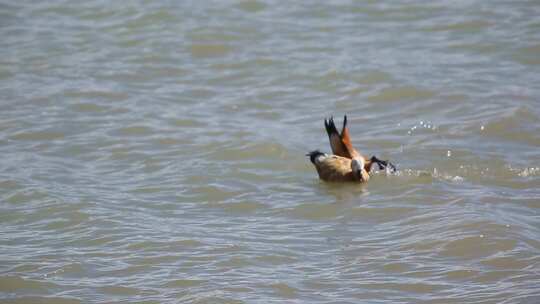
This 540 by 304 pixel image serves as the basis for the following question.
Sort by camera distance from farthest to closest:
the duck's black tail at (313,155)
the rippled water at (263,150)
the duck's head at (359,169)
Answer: the duck's black tail at (313,155) < the duck's head at (359,169) < the rippled water at (263,150)

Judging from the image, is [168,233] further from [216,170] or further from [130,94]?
[130,94]

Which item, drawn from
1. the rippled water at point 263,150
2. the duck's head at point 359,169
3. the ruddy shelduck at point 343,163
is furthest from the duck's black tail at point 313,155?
the duck's head at point 359,169

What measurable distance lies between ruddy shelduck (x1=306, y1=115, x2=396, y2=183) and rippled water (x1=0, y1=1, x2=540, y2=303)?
0.13 meters

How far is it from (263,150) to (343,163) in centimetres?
90

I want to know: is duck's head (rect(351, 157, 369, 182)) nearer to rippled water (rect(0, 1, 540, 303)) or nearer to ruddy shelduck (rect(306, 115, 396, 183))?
ruddy shelduck (rect(306, 115, 396, 183))

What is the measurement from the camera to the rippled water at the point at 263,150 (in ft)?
20.1

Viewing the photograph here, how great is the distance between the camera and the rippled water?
6.14 meters

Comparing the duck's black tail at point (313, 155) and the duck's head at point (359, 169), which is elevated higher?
the duck's black tail at point (313, 155)

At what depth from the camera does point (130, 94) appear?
1057 centimetres

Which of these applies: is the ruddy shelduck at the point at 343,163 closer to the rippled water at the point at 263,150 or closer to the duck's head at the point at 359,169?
the duck's head at the point at 359,169

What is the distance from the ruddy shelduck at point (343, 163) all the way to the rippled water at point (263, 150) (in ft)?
0.43

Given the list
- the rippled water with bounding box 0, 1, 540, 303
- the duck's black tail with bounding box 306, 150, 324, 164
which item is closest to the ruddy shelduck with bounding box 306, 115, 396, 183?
the duck's black tail with bounding box 306, 150, 324, 164

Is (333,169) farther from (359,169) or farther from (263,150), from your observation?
(263,150)

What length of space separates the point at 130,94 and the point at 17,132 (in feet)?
5.05
